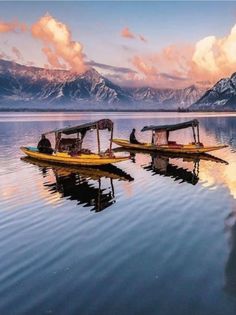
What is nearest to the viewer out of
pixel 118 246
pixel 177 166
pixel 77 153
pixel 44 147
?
pixel 118 246

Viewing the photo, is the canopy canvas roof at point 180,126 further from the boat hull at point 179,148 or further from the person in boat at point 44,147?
the person in boat at point 44,147

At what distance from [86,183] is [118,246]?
15.6 metres

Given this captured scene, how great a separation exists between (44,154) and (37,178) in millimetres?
10568

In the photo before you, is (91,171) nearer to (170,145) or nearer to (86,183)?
(86,183)

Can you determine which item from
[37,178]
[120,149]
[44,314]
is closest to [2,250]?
[44,314]

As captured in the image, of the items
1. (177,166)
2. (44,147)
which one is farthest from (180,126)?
(44,147)

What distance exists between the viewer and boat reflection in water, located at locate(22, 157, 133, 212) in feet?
88.6

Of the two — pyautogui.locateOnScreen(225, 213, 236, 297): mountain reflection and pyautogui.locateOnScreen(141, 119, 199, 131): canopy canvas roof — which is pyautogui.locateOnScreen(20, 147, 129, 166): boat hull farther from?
pyautogui.locateOnScreen(225, 213, 236, 297): mountain reflection

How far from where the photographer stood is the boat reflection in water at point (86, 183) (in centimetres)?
2699

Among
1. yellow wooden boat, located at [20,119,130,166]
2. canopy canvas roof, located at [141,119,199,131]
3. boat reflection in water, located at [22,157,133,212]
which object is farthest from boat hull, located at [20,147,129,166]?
canopy canvas roof, located at [141,119,199,131]

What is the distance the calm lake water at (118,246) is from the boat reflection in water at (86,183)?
0.46 ft

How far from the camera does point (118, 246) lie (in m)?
17.8

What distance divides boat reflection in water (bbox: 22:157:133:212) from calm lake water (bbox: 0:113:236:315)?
0.14 m

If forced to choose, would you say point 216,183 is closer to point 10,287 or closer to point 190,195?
point 190,195
